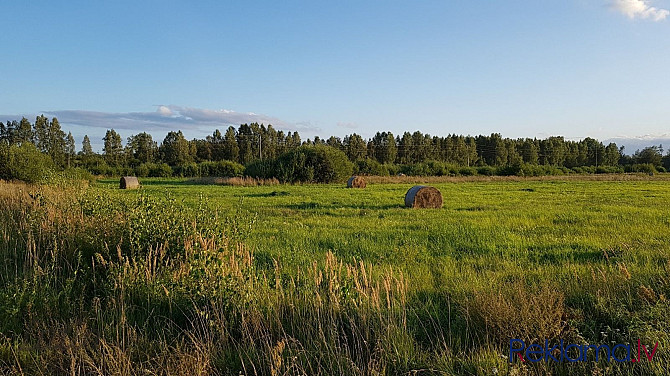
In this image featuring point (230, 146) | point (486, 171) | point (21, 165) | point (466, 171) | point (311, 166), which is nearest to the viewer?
point (21, 165)

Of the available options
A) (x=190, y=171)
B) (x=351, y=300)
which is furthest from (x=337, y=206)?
(x=190, y=171)

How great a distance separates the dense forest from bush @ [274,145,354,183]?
0.36 feet

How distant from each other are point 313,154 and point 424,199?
27590mm

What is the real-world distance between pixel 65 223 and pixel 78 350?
15.1ft

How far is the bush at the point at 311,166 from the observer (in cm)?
4162

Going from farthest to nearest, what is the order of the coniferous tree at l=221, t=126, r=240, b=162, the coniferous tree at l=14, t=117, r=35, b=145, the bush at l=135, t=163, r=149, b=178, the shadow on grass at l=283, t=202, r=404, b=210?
the coniferous tree at l=221, t=126, r=240, b=162
the coniferous tree at l=14, t=117, r=35, b=145
the bush at l=135, t=163, r=149, b=178
the shadow on grass at l=283, t=202, r=404, b=210

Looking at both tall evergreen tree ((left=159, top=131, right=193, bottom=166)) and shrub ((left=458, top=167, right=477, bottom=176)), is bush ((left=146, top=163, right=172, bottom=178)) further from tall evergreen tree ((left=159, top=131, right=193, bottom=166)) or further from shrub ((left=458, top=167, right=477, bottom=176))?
shrub ((left=458, top=167, right=477, bottom=176))

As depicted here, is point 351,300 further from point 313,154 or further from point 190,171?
point 190,171

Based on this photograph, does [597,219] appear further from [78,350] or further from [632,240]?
[78,350]

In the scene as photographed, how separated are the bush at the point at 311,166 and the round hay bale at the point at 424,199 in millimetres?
25853

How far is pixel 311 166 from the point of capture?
42.0m

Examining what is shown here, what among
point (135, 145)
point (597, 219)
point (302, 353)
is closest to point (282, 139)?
point (135, 145)

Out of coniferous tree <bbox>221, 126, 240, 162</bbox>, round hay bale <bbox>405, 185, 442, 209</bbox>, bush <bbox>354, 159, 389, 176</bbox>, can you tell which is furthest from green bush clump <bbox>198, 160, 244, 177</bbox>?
round hay bale <bbox>405, 185, 442, 209</bbox>

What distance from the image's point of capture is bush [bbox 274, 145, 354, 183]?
41625 mm
